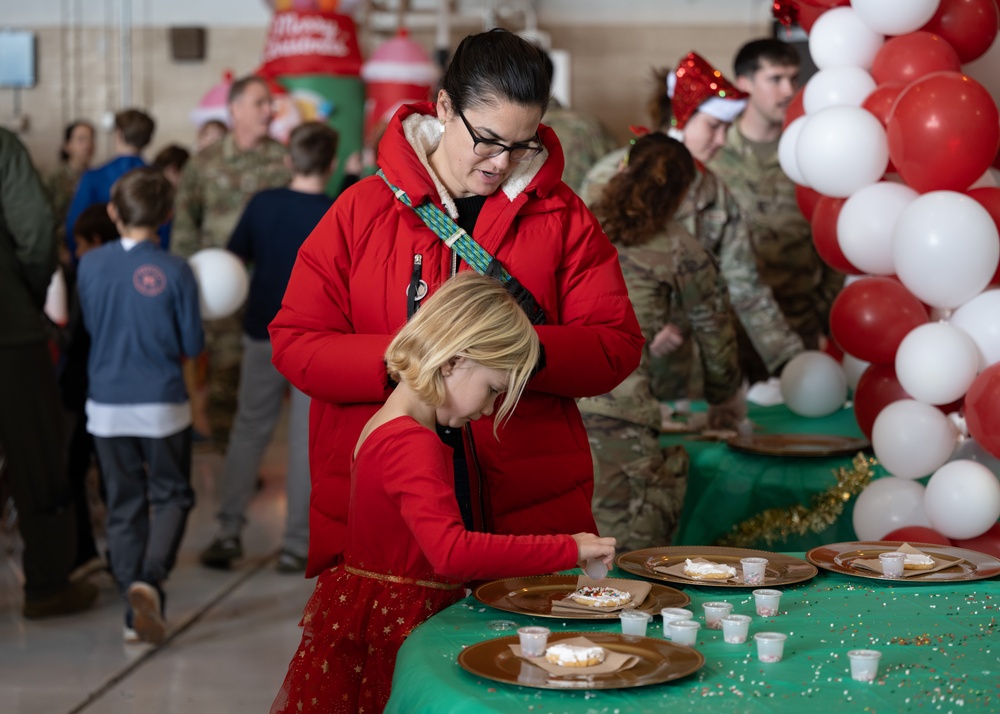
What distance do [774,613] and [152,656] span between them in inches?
108

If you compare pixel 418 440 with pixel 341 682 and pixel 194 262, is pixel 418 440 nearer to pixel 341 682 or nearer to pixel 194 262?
pixel 341 682

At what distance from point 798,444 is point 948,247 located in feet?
2.47

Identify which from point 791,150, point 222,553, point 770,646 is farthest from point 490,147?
point 222,553

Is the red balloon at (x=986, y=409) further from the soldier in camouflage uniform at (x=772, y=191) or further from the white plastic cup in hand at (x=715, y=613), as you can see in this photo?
the soldier in camouflage uniform at (x=772, y=191)

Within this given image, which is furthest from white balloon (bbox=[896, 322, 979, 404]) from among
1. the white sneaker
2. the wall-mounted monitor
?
the wall-mounted monitor

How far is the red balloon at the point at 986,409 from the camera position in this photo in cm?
296

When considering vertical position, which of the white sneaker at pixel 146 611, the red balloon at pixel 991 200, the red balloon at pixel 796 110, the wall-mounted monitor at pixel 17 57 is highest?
the wall-mounted monitor at pixel 17 57

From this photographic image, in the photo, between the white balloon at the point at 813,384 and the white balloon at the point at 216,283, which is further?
Answer: the white balloon at the point at 216,283

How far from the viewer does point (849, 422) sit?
4055 mm

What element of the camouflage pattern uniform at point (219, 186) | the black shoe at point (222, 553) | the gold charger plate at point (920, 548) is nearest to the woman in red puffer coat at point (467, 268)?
the gold charger plate at point (920, 548)

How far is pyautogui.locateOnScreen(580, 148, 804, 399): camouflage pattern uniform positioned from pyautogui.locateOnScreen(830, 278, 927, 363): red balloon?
570 millimetres

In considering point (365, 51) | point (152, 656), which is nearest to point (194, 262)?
point (152, 656)

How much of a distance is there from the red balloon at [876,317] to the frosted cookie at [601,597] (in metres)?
1.71

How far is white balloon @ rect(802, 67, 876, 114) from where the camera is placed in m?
3.74
